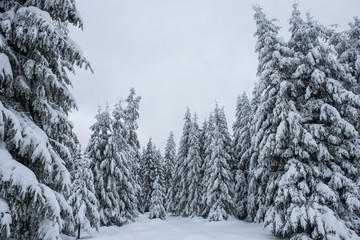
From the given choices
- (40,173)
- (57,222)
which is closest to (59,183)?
(40,173)

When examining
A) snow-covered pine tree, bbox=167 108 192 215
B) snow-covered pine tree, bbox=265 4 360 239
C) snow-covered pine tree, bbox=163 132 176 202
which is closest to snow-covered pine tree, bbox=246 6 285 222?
snow-covered pine tree, bbox=265 4 360 239

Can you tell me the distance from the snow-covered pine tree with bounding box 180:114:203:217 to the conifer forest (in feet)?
0.93

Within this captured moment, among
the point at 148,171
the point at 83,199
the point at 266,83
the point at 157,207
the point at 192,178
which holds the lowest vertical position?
the point at 157,207

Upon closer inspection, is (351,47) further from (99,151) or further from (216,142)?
(99,151)

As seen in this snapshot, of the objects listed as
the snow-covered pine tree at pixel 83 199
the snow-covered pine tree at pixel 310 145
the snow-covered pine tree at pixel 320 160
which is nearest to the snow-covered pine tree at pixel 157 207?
the snow-covered pine tree at pixel 83 199

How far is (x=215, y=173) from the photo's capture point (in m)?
30.0

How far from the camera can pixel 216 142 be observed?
31.8 m

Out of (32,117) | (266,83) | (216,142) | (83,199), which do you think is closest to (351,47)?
(266,83)

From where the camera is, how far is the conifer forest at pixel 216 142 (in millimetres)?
6211

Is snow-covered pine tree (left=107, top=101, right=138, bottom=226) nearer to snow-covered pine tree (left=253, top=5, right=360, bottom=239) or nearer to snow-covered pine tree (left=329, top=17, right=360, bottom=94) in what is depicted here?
snow-covered pine tree (left=253, top=5, right=360, bottom=239)

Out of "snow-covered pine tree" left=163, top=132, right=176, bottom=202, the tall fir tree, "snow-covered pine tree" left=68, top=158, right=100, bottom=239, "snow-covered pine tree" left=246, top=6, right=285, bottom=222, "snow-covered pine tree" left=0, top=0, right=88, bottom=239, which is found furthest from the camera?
"snow-covered pine tree" left=163, top=132, right=176, bottom=202

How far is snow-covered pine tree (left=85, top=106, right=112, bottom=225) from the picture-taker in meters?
25.1

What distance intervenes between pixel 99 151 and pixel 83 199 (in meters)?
8.08

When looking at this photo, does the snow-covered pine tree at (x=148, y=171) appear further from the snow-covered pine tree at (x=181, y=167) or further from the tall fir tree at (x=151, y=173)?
the snow-covered pine tree at (x=181, y=167)
